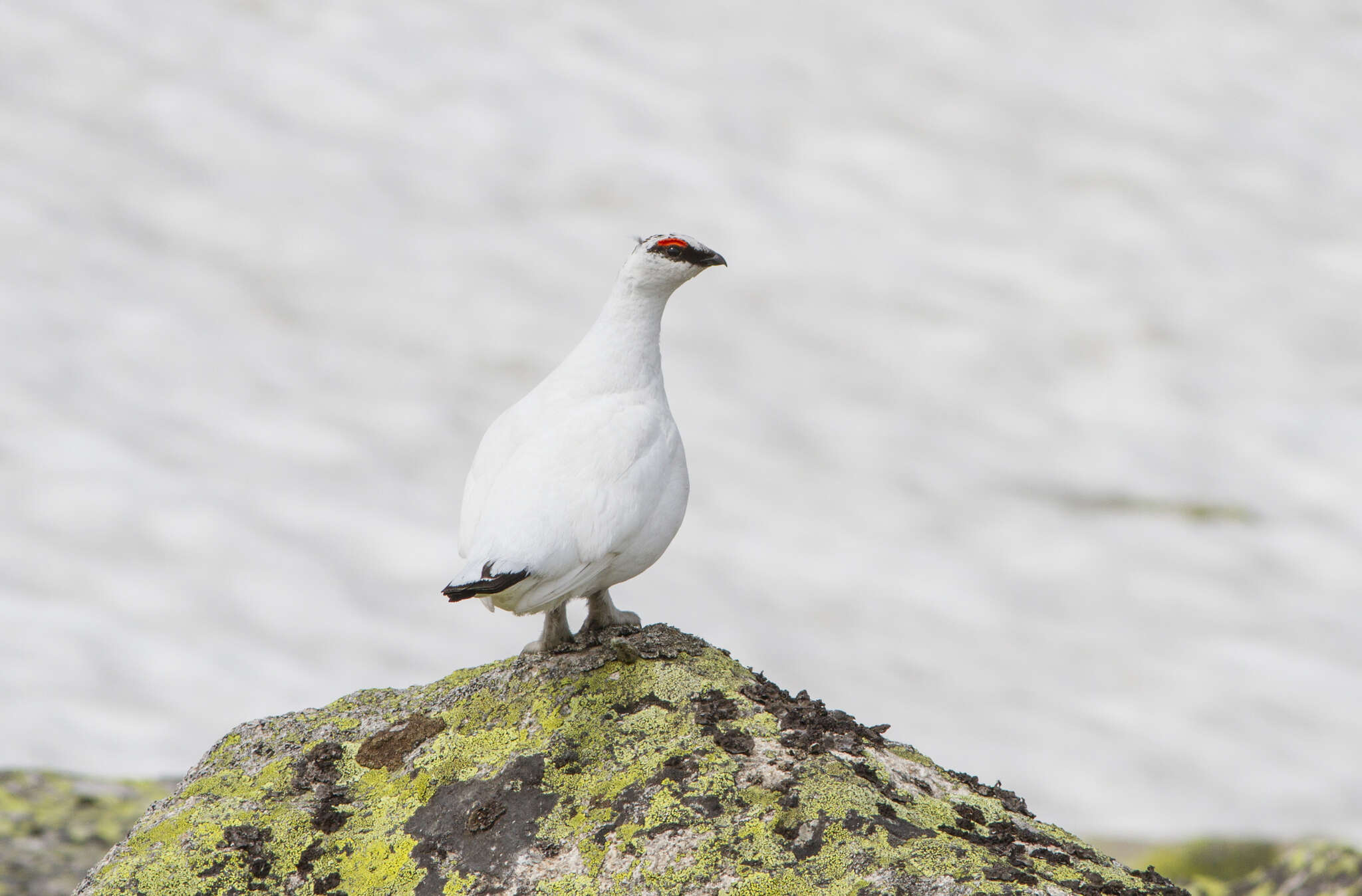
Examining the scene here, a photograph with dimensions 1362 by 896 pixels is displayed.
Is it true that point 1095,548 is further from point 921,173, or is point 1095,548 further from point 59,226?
point 59,226

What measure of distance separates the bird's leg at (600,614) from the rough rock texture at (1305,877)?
13.0 feet

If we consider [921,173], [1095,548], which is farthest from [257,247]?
[1095,548]

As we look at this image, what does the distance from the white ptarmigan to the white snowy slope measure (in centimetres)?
822

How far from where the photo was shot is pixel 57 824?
7.34 meters

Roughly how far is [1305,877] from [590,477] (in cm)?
476

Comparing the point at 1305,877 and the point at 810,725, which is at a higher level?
the point at 1305,877

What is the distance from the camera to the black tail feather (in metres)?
4.21

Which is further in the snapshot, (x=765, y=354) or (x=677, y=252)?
(x=765, y=354)

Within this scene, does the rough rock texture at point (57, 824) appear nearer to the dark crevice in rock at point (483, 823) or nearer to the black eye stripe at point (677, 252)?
the dark crevice in rock at point (483, 823)

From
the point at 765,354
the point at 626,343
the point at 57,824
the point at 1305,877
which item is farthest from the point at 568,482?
the point at 765,354

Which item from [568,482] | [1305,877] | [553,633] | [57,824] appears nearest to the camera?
Result: [568,482]

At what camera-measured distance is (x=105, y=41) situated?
25172 millimetres

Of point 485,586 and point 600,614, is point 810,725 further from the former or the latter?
point 485,586

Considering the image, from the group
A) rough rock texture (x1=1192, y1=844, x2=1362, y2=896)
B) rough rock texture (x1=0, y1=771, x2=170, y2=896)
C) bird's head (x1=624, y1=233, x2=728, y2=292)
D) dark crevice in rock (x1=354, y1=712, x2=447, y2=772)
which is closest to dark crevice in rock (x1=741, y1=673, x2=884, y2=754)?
dark crevice in rock (x1=354, y1=712, x2=447, y2=772)
